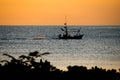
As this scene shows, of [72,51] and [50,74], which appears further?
[72,51]

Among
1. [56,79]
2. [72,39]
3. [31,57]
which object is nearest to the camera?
[56,79]

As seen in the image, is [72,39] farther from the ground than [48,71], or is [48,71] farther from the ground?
[48,71]

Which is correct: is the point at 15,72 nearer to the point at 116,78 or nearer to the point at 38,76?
the point at 38,76

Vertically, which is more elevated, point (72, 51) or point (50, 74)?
point (50, 74)

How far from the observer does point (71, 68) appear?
1330 cm

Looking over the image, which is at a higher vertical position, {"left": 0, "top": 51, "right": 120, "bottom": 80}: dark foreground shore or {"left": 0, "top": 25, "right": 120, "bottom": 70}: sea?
{"left": 0, "top": 51, "right": 120, "bottom": 80}: dark foreground shore

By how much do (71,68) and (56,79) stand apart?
2.00 ft

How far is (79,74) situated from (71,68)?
371mm

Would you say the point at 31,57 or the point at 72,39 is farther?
the point at 72,39

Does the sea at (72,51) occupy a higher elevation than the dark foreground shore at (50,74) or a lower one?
lower

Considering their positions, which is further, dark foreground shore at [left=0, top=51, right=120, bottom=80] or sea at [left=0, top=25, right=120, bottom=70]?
sea at [left=0, top=25, right=120, bottom=70]

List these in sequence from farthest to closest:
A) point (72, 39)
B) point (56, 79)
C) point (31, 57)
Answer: point (72, 39), point (31, 57), point (56, 79)

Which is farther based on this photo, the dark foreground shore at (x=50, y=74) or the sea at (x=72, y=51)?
the sea at (x=72, y=51)

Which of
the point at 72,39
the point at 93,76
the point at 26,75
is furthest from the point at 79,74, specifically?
the point at 72,39
